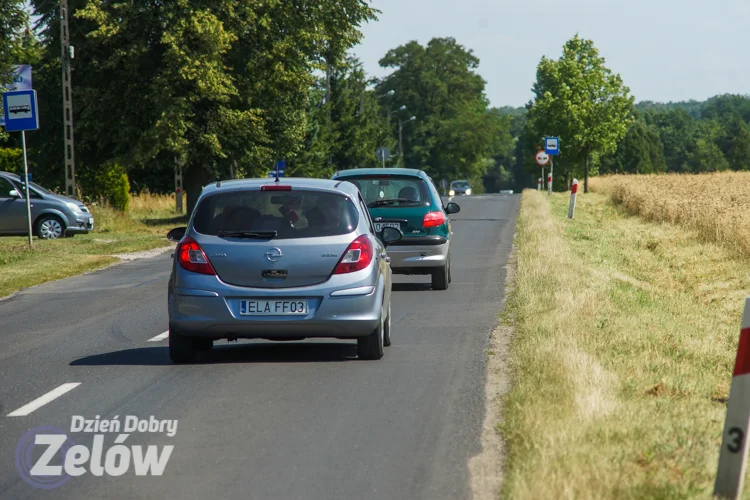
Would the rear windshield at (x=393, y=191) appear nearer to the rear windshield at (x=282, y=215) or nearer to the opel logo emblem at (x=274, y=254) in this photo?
the rear windshield at (x=282, y=215)

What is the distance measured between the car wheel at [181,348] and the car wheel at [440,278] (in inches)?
278

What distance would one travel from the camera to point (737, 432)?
210 inches

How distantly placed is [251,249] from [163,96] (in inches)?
1107

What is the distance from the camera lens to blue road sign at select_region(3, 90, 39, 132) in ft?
79.3

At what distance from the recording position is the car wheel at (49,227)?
3086cm

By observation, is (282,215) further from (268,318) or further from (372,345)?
(372,345)

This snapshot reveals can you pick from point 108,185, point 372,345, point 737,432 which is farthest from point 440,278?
point 108,185

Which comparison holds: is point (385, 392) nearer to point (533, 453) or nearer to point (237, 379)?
point (237, 379)

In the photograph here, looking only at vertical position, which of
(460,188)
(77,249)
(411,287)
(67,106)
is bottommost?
(460,188)

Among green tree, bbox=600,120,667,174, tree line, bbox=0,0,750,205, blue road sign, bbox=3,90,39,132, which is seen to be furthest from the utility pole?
green tree, bbox=600,120,667,174

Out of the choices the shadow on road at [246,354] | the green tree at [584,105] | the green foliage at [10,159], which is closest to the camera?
the shadow on road at [246,354]

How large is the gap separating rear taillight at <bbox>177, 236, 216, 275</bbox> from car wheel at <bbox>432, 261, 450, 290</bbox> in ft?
23.6

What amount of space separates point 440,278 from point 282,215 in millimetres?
7031

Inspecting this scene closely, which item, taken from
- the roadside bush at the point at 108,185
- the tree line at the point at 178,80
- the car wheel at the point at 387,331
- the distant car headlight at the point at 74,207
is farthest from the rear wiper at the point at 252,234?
the roadside bush at the point at 108,185
